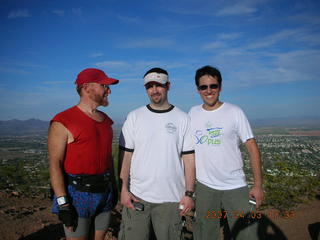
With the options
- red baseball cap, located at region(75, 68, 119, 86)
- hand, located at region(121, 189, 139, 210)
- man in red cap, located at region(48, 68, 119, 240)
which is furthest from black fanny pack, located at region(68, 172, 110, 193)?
red baseball cap, located at region(75, 68, 119, 86)

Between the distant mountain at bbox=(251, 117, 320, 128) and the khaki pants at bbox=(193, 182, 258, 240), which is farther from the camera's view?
the distant mountain at bbox=(251, 117, 320, 128)

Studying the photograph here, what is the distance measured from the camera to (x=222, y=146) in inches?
134

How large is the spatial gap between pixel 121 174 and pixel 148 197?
0.41m

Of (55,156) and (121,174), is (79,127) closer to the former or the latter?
(55,156)

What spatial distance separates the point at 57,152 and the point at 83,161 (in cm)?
27

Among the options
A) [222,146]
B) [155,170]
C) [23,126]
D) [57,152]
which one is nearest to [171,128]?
[155,170]

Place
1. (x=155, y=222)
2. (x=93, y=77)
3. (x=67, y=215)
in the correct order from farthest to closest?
(x=155, y=222)
(x=93, y=77)
(x=67, y=215)

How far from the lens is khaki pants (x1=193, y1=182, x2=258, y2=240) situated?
3.38 meters

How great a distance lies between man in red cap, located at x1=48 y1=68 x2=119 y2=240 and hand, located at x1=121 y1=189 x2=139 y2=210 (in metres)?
0.15

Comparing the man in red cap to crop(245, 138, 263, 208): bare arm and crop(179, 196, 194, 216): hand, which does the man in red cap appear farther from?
crop(245, 138, 263, 208): bare arm

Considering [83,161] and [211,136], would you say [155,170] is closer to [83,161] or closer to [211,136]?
[83,161]

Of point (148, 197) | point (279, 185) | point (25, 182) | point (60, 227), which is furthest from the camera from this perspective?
point (25, 182)

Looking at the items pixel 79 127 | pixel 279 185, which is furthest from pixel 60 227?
pixel 279 185

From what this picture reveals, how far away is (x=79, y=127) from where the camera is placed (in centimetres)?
268
